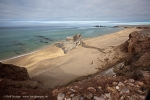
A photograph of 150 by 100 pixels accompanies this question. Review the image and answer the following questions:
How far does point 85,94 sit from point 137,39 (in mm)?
10187

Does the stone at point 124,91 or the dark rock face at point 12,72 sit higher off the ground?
the stone at point 124,91

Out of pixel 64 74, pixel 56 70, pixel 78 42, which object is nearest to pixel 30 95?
pixel 64 74

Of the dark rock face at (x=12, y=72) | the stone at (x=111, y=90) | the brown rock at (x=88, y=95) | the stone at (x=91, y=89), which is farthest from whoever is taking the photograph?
the dark rock face at (x=12, y=72)

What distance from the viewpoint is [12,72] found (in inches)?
304

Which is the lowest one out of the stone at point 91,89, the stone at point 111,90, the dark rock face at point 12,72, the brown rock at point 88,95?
the dark rock face at point 12,72

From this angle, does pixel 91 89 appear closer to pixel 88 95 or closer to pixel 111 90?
pixel 88 95

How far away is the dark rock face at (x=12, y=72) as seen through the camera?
735cm

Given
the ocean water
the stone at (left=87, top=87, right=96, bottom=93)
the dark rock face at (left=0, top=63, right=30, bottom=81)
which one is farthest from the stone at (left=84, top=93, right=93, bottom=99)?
the ocean water

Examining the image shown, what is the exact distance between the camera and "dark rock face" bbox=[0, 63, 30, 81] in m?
7.35

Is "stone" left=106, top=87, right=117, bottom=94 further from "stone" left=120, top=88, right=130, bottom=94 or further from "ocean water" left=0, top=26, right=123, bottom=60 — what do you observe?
"ocean water" left=0, top=26, right=123, bottom=60

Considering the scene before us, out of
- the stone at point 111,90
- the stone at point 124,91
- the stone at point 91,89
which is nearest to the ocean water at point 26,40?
the stone at point 91,89

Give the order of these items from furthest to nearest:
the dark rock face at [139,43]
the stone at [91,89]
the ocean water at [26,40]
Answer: the ocean water at [26,40], the dark rock face at [139,43], the stone at [91,89]

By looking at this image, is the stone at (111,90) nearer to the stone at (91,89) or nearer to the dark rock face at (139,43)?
the stone at (91,89)

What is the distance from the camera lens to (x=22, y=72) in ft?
27.1
